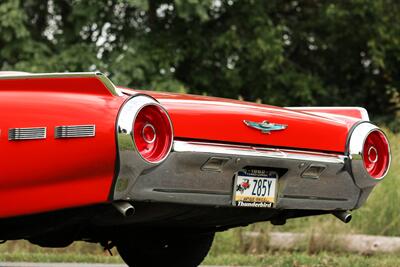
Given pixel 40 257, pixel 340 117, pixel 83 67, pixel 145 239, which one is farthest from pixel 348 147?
pixel 83 67

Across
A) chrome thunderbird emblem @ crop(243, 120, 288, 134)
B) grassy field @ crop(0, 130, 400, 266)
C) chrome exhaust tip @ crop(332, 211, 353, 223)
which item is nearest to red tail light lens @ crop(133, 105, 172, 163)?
chrome thunderbird emblem @ crop(243, 120, 288, 134)

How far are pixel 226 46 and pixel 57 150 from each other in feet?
57.4

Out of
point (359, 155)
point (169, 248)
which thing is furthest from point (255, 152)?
point (169, 248)

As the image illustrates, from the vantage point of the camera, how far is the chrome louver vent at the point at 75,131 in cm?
464

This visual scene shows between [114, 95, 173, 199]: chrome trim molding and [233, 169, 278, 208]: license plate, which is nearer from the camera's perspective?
[114, 95, 173, 199]: chrome trim molding

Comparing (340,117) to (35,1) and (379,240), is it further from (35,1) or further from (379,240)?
(35,1)

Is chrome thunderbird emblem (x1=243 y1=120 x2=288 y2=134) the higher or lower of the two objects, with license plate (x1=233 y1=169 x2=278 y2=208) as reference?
higher

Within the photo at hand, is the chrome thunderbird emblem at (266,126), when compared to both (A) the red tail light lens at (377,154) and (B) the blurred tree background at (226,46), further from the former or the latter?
(B) the blurred tree background at (226,46)

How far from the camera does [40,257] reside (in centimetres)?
887

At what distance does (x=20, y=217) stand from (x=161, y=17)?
713 inches

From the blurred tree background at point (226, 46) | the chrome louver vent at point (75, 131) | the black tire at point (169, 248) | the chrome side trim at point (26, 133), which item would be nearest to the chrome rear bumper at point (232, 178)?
the chrome louver vent at point (75, 131)

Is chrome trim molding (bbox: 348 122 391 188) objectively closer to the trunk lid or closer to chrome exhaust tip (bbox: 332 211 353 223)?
the trunk lid

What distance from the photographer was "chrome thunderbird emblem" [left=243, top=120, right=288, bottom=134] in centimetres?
523

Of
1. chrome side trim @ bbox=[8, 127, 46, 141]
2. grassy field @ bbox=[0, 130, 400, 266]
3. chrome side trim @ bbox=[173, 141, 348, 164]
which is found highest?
chrome side trim @ bbox=[8, 127, 46, 141]
